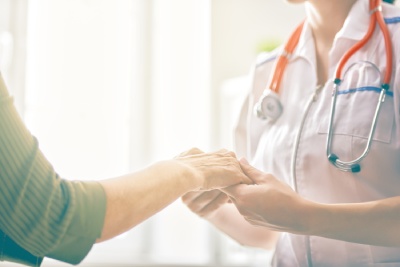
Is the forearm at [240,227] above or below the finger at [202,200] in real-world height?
below

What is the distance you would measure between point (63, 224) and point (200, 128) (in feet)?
5.19

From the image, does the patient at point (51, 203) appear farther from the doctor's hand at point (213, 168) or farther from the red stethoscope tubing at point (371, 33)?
the red stethoscope tubing at point (371, 33)

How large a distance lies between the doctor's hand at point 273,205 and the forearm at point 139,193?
6.3 inches

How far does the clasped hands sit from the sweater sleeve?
0.93 ft

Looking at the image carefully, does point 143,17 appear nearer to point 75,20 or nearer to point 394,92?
point 75,20

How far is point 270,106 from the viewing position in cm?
123

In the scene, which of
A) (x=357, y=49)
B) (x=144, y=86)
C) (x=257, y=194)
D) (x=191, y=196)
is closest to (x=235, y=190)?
(x=257, y=194)

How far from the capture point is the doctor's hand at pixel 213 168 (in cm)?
100

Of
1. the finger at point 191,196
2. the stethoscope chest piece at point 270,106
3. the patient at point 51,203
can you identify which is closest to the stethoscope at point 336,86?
the stethoscope chest piece at point 270,106

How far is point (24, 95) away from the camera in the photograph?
205 centimetres

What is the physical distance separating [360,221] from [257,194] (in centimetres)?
19

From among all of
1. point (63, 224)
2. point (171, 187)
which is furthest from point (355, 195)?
point (63, 224)

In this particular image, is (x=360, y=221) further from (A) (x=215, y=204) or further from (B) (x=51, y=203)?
(B) (x=51, y=203)

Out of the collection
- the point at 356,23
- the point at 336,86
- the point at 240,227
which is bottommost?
the point at 240,227
